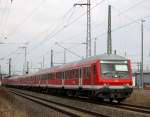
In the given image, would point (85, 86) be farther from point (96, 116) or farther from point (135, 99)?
point (96, 116)

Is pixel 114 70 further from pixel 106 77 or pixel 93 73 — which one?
pixel 93 73

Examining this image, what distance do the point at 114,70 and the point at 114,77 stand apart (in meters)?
0.56

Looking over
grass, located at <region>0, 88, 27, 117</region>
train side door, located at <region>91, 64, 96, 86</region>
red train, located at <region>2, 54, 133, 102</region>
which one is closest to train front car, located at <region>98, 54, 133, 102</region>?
red train, located at <region>2, 54, 133, 102</region>

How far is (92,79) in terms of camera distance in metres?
30.5

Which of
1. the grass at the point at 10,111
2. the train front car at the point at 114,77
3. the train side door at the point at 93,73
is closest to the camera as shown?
the grass at the point at 10,111

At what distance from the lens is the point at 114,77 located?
1162 inches

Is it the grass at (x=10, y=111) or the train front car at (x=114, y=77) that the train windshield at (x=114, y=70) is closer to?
the train front car at (x=114, y=77)

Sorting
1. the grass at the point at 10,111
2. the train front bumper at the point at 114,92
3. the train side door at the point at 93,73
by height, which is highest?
the train side door at the point at 93,73

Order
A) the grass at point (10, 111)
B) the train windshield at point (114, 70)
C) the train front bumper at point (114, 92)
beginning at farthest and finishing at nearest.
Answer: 1. the train windshield at point (114, 70)
2. the train front bumper at point (114, 92)
3. the grass at point (10, 111)

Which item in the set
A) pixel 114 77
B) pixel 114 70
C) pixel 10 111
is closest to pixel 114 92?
pixel 114 77

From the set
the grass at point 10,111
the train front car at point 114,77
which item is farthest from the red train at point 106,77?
the grass at point 10,111

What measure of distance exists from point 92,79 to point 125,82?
2.24 metres

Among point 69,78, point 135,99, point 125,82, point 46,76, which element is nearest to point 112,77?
point 125,82

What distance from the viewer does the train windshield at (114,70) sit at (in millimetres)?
29703
